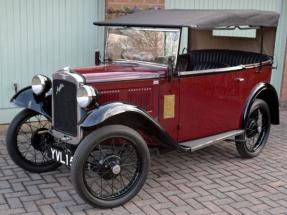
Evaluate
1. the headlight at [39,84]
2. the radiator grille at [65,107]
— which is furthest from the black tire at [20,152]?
the radiator grille at [65,107]

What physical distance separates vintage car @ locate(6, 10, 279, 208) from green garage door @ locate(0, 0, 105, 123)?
41.5 inches

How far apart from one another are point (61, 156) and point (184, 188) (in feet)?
4.16

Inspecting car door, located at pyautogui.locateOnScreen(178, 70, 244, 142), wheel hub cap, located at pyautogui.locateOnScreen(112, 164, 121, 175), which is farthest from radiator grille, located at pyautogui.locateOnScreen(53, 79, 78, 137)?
car door, located at pyautogui.locateOnScreen(178, 70, 244, 142)

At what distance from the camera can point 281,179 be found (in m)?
4.61

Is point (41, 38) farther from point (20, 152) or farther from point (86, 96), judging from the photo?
point (86, 96)

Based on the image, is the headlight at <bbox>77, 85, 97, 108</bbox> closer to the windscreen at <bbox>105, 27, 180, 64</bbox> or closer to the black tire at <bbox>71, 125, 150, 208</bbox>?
the black tire at <bbox>71, 125, 150, 208</bbox>

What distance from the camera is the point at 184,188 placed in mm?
4258

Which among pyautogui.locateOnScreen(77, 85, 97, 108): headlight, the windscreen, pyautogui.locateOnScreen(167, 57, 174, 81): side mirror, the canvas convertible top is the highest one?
the canvas convertible top

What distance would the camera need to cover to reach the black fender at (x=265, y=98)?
505cm

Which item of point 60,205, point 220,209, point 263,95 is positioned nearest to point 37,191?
point 60,205

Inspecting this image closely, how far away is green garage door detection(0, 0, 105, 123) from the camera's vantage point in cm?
Answer: 573

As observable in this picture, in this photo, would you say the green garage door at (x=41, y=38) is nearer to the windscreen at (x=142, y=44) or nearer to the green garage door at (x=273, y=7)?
the windscreen at (x=142, y=44)

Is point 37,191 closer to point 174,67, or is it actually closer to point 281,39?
point 174,67

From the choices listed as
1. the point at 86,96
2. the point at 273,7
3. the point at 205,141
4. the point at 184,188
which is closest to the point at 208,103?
the point at 205,141
